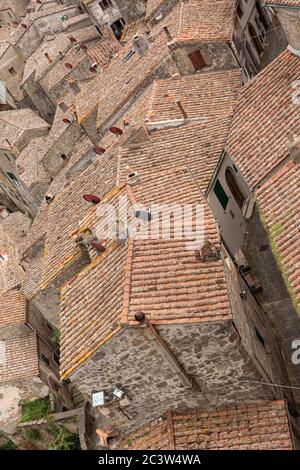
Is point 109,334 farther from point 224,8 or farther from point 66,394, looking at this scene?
point 224,8

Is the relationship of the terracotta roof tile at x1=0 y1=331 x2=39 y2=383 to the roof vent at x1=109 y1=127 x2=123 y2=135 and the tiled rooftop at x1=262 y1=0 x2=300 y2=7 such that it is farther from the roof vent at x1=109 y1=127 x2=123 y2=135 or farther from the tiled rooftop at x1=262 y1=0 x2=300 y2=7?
the tiled rooftop at x1=262 y1=0 x2=300 y2=7

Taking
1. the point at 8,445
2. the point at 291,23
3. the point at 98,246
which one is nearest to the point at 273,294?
the point at 98,246

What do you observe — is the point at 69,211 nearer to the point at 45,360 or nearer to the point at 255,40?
the point at 45,360

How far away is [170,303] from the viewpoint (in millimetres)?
15023

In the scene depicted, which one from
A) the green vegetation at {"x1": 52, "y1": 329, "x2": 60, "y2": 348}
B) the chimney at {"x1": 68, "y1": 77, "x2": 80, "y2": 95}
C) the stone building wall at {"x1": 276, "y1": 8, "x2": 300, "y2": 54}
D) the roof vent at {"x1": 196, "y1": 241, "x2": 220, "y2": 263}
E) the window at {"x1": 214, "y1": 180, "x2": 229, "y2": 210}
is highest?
the chimney at {"x1": 68, "y1": 77, "x2": 80, "y2": 95}

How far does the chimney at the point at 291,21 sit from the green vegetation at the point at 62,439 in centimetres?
2009

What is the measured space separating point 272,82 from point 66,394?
19532mm

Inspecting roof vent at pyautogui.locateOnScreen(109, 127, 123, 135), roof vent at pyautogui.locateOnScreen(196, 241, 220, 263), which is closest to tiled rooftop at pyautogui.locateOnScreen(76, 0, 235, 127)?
roof vent at pyautogui.locateOnScreen(109, 127, 123, 135)

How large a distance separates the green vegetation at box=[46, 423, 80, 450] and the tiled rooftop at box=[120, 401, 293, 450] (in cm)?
676

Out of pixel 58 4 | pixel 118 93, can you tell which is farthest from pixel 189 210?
pixel 58 4

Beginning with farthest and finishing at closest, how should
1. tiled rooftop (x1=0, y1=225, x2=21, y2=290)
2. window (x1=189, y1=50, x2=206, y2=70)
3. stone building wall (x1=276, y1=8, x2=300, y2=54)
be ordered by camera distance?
tiled rooftop (x1=0, y1=225, x2=21, y2=290)
window (x1=189, y1=50, x2=206, y2=70)
stone building wall (x1=276, y1=8, x2=300, y2=54)

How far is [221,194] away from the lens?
77.8 ft

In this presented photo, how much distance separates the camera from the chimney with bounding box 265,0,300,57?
2210cm

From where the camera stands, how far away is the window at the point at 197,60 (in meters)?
29.5
